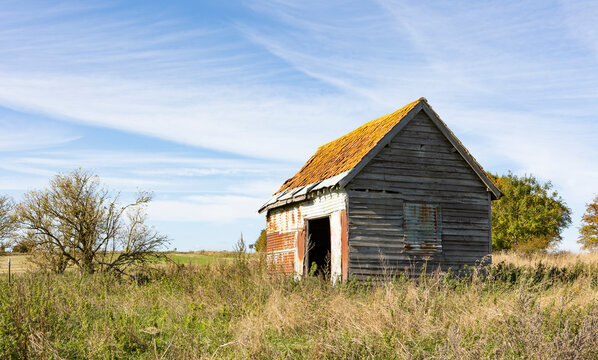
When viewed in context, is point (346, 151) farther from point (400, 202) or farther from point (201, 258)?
point (201, 258)

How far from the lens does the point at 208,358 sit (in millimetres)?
5957

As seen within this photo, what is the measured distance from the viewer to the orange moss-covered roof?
13.6 meters

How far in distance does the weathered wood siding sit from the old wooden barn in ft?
0.09

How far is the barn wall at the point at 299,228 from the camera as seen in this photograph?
1298 cm

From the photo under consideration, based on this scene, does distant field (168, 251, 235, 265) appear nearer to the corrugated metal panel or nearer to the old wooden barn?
the old wooden barn

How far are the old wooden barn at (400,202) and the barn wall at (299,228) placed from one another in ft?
0.10

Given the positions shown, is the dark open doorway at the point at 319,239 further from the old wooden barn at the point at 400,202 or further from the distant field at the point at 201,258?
the distant field at the point at 201,258

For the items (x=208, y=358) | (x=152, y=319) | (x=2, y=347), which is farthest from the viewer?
(x=152, y=319)

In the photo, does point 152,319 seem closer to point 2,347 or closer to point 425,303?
point 2,347

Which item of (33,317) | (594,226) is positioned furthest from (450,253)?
(594,226)

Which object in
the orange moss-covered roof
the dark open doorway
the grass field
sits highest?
the orange moss-covered roof

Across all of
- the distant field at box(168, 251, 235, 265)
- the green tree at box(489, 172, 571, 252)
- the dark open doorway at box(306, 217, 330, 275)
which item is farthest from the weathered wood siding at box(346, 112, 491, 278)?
the green tree at box(489, 172, 571, 252)

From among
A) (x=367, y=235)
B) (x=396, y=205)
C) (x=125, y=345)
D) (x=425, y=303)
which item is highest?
(x=396, y=205)

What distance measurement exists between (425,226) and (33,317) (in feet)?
31.7
